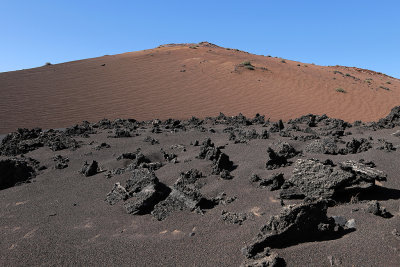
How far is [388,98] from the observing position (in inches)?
721

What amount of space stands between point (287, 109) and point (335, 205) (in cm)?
1109

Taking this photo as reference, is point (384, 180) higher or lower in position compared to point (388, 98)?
lower

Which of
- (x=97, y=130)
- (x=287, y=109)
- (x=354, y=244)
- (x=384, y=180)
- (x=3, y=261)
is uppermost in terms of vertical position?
(x=287, y=109)

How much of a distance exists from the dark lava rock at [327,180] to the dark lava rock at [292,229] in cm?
52

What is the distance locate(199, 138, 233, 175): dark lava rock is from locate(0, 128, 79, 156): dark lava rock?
11.7 feet

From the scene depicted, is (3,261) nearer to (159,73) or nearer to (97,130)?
(97,130)

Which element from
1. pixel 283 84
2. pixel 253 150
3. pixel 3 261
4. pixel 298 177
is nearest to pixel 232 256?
pixel 298 177

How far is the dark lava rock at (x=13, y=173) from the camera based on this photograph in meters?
5.58

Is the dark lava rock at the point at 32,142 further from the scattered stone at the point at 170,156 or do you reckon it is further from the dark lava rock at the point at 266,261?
the dark lava rock at the point at 266,261

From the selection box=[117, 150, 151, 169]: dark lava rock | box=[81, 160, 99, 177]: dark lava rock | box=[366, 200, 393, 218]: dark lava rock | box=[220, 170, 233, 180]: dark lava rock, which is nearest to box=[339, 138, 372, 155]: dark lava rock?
box=[220, 170, 233, 180]: dark lava rock

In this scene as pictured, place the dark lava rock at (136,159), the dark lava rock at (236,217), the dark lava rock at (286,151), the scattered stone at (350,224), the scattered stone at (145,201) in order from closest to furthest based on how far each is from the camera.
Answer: the scattered stone at (350,224), the dark lava rock at (236,217), the scattered stone at (145,201), the dark lava rock at (286,151), the dark lava rock at (136,159)

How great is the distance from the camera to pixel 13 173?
18.7 feet

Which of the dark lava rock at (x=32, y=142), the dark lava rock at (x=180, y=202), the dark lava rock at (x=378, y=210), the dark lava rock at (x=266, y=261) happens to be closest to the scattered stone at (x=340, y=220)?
the dark lava rock at (x=378, y=210)

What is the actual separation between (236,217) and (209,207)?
0.52m
